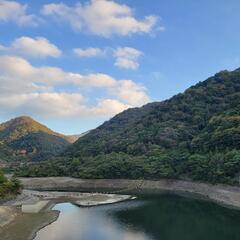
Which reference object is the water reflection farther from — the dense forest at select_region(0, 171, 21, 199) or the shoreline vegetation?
the dense forest at select_region(0, 171, 21, 199)

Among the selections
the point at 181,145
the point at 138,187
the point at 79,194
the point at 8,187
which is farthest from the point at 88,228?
the point at 181,145

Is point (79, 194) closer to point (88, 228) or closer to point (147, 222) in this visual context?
point (147, 222)

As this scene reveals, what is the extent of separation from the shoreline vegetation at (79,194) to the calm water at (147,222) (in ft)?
8.15

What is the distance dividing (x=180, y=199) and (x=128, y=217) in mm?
24226

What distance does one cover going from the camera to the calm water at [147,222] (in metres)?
50.0

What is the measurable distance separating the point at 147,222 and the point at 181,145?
6431 cm

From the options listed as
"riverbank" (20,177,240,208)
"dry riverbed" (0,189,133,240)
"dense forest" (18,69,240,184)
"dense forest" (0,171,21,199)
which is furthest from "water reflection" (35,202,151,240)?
"dense forest" (18,69,240,184)

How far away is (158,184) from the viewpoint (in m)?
106

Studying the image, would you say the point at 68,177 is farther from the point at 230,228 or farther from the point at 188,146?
the point at 230,228

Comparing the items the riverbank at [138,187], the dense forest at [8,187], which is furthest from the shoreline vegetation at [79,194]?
the dense forest at [8,187]

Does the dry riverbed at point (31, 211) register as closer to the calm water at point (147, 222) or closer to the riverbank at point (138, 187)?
the calm water at point (147, 222)

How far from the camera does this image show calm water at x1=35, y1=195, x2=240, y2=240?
50022 millimetres

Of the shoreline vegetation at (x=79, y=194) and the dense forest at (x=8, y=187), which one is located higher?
the dense forest at (x=8, y=187)

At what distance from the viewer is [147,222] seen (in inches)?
2335
